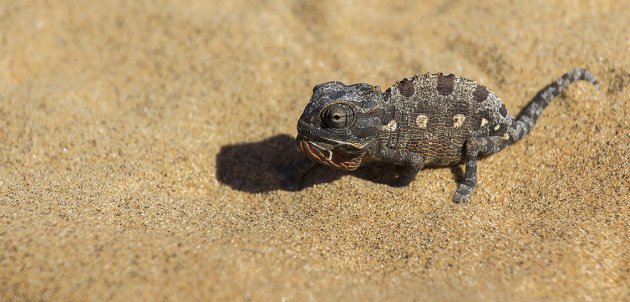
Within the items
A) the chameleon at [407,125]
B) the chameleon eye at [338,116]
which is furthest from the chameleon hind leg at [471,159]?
the chameleon eye at [338,116]

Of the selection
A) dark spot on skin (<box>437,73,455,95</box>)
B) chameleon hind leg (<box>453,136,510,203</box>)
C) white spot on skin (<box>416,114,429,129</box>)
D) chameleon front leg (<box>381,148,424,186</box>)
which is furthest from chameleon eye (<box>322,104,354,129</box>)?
chameleon hind leg (<box>453,136,510,203</box>)

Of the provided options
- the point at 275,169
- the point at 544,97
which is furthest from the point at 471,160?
the point at 275,169

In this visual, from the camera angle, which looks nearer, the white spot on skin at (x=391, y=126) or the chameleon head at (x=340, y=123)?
the chameleon head at (x=340, y=123)

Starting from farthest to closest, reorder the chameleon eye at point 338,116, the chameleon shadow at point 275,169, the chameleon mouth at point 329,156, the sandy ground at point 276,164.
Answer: the chameleon shadow at point 275,169 → the chameleon mouth at point 329,156 → the chameleon eye at point 338,116 → the sandy ground at point 276,164

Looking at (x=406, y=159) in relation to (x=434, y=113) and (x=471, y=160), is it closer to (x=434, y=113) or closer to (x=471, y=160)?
(x=434, y=113)

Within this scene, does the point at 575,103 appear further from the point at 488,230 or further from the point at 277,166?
the point at 277,166

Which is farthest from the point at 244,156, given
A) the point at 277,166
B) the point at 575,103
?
the point at 575,103

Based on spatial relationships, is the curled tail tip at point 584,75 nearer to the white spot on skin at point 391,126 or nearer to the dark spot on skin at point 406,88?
the dark spot on skin at point 406,88
